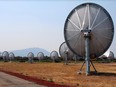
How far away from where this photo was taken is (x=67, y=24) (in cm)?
5969

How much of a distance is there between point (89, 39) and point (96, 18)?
13.1 feet

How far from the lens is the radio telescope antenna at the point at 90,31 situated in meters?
55.8

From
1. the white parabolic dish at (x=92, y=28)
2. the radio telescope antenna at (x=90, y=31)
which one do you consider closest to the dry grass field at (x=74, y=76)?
the radio telescope antenna at (x=90, y=31)

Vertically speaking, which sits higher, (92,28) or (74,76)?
(92,28)

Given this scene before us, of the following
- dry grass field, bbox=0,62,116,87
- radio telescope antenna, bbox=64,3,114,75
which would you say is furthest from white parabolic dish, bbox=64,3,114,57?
dry grass field, bbox=0,62,116,87

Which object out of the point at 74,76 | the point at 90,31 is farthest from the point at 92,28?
the point at 74,76

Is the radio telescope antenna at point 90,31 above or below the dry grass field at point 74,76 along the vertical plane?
above

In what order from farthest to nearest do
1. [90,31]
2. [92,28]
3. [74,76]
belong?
[92,28] < [90,31] < [74,76]

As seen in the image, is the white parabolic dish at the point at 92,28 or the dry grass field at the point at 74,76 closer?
the dry grass field at the point at 74,76

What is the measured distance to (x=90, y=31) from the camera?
55.5 m

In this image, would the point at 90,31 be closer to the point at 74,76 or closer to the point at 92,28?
the point at 92,28

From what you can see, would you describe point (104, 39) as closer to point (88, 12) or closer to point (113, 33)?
point (113, 33)

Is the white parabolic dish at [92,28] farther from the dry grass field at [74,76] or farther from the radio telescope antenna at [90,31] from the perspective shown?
the dry grass field at [74,76]

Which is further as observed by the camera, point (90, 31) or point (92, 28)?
point (92, 28)
